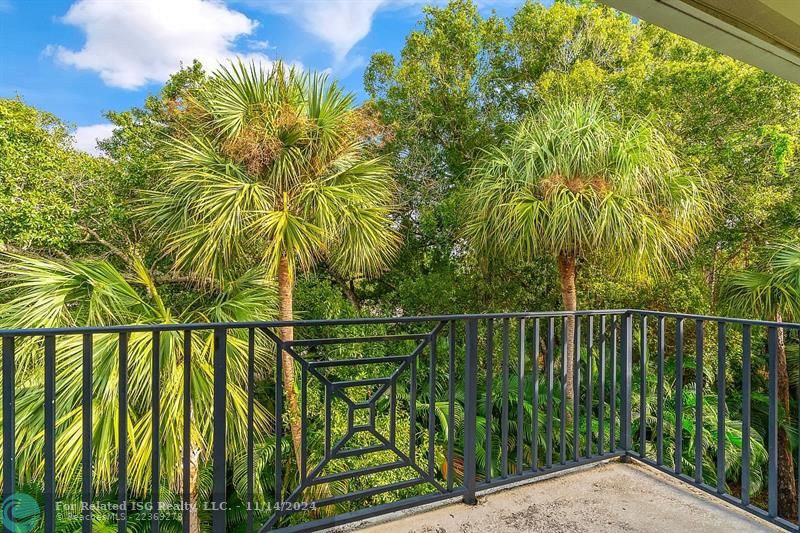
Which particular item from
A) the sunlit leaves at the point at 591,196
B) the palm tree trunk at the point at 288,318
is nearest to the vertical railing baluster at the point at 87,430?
the palm tree trunk at the point at 288,318

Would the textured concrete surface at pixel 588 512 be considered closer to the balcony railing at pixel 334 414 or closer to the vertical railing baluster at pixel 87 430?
the balcony railing at pixel 334 414

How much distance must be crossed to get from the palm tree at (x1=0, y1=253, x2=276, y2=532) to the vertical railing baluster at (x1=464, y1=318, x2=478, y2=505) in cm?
201

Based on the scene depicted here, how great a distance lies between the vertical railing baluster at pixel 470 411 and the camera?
6.22ft

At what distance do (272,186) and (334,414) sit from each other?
93.8 inches

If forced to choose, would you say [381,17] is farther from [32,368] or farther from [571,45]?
[32,368]

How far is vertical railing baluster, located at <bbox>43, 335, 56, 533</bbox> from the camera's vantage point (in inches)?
49.8

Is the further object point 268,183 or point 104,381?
point 268,183

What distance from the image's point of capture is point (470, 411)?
194 cm

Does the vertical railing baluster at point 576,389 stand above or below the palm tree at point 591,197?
below

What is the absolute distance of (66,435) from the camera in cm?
278

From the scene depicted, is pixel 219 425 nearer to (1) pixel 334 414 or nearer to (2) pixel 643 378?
(2) pixel 643 378

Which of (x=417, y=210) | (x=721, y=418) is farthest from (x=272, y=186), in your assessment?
(x=721, y=418)

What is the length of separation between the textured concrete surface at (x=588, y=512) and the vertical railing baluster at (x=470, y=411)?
79 mm

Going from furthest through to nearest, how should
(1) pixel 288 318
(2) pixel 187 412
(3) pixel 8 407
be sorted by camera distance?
(1) pixel 288 318, (2) pixel 187 412, (3) pixel 8 407
